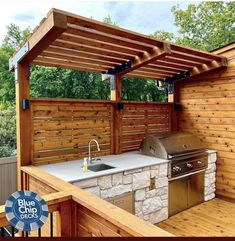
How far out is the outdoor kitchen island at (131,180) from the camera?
3.29 m

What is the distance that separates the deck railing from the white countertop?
1.95 feet

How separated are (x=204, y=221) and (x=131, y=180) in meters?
1.62

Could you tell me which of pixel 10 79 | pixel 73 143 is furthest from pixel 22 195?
pixel 10 79

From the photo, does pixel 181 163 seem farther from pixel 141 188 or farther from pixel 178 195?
pixel 141 188

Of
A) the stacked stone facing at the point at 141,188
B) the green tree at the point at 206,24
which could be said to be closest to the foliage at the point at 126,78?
the green tree at the point at 206,24

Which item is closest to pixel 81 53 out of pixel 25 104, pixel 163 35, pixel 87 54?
pixel 87 54

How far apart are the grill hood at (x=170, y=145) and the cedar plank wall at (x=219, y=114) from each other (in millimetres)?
633

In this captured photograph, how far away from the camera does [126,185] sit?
11.9 feet

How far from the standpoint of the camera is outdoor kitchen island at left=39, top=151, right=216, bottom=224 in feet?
10.8

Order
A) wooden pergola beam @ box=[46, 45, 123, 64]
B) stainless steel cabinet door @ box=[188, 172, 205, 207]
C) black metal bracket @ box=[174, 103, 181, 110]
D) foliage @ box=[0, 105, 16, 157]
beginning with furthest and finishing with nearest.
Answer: black metal bracket @ box=[174, 103, 181, 110], foliage @ box=[0, 105, 16, 157], stainless steel cabinet door @ box=[188, 172, 205, 207], wooden pergola beam @ box=[46, 45, 123, 64]

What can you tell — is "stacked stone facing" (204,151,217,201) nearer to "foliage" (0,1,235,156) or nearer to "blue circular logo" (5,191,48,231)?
"blue circular logo" (5,191,48,231)

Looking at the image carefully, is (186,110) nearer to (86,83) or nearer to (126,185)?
(126,185)

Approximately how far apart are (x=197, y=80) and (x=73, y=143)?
3320 millimetres

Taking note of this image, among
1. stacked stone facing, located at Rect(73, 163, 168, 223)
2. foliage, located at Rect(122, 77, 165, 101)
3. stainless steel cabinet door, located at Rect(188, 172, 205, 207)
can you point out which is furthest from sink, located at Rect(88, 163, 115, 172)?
foliage, located at Rect(122, 77, 165, 101)
